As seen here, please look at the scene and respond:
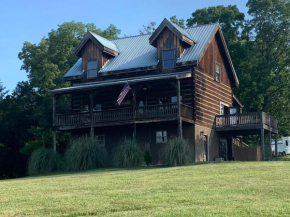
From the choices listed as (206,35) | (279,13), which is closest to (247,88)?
(279,13)

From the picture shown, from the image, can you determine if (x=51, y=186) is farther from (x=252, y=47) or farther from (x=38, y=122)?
(x=252, y=47)

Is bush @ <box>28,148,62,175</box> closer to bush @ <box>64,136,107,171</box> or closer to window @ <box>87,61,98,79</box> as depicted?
bush @ <box>64,136,107,171</box>

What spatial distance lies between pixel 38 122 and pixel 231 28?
19.9 metres

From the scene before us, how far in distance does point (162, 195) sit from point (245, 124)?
21526 mm

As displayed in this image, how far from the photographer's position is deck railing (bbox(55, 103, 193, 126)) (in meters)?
34.7

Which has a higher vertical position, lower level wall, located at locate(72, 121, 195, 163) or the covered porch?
the covered porch

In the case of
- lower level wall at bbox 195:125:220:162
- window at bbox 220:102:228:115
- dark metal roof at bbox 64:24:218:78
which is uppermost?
dark metal roof at bbox 64:24:218:78

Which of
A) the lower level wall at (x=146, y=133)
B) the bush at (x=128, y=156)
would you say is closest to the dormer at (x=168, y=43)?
the lower level wall at (x=146, y=133)

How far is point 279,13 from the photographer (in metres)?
50.0

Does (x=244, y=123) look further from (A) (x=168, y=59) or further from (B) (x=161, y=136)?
(A) (x=168, y=59)

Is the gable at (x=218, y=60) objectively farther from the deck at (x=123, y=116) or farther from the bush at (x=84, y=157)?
the bush at (x=84, y=157)

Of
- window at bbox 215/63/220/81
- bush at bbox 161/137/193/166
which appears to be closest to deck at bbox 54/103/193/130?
bush at bbox 161/137/193/166

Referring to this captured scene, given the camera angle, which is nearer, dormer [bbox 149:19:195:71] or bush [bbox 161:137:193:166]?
bush [bbox 161:137:193:166]

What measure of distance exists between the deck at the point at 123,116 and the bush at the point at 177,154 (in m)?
3.56
